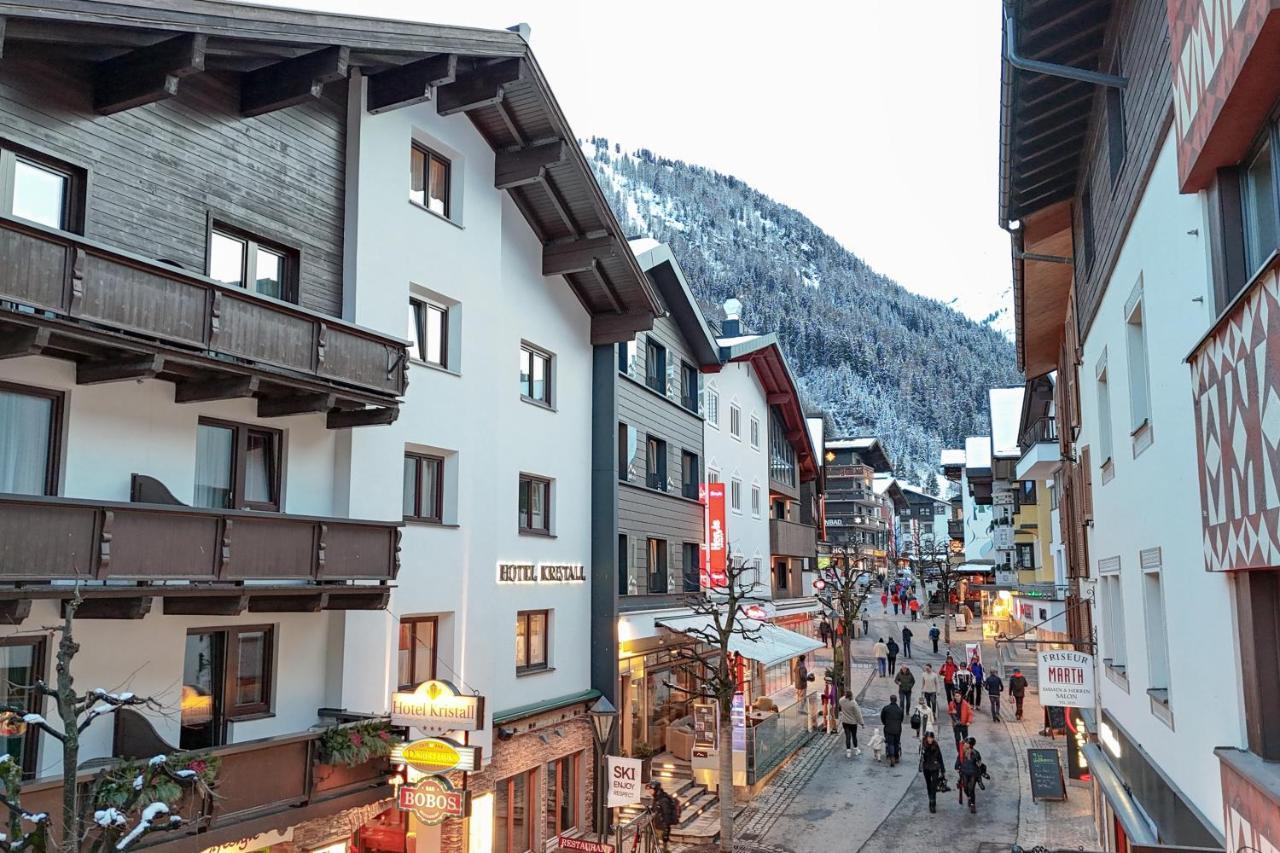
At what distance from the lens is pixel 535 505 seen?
21953 mm

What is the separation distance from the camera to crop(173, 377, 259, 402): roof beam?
12680 mm

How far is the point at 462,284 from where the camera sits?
1853cm

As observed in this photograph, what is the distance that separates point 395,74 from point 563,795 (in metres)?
14.2

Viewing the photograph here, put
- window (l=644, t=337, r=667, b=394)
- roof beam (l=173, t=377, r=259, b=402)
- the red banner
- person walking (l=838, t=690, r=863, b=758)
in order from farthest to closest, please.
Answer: the red banner, person walking (l=838, t=690, r=863, b=758), window (l=644, t=337, r=667, b=394), roof beam (l=173, t=377, r=259, b=402)

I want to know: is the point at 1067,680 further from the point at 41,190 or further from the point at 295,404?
the point at 41,190

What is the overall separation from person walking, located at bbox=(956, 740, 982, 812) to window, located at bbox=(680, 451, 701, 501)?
1079cm

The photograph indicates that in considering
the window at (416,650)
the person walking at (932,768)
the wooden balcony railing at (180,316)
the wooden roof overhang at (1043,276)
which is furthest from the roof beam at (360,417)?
the person walking at (932,768)

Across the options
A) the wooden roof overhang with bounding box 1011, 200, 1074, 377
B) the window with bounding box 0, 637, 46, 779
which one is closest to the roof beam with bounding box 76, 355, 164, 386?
the window with bounding box 0, 637, 46, 779

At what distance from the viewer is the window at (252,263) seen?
46.0 ft

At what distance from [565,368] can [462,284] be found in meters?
5.09

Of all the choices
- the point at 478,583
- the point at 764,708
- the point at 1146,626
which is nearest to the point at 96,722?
the point at 478,583

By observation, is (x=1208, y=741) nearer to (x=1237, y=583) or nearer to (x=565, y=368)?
(x=1237, y=583)

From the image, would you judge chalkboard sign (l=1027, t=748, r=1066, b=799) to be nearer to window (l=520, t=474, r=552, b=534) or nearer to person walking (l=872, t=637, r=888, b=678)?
window (l=520, t=474, r=552, b=534)

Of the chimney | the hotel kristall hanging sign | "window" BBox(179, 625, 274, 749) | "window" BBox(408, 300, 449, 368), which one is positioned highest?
the chimney
